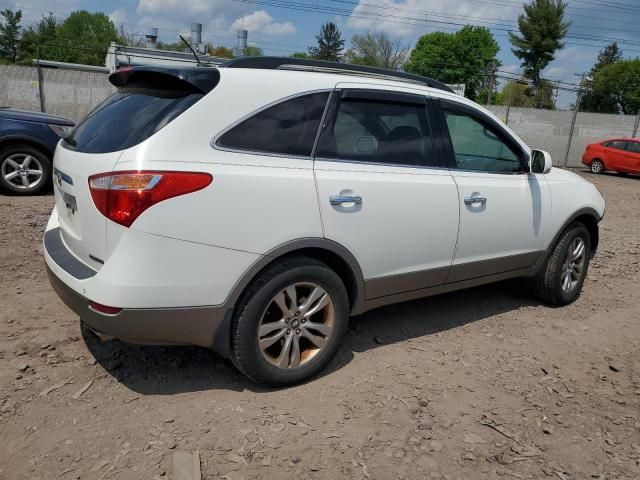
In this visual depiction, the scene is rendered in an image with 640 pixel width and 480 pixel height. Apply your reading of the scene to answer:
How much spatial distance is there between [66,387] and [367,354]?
1.90m

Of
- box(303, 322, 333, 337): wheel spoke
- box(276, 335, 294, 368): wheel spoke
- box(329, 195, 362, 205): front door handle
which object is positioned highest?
box(329, 195, 362, 205): front door handle

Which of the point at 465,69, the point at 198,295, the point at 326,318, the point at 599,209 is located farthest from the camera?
the point at 465,69

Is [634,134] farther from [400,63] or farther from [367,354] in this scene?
[400,63]

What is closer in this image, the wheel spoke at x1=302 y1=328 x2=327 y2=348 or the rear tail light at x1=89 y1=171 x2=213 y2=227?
the rear tail light at x1=89 y1=171 x2=213 y2=227

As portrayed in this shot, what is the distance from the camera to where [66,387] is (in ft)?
10.3

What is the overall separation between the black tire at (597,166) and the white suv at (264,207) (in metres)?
19.8

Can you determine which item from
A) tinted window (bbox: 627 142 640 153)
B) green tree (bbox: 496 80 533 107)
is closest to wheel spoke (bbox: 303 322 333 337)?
tinted window (bbox: 627 142 640 153)

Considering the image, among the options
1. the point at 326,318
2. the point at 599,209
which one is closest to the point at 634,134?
the point at 599,209

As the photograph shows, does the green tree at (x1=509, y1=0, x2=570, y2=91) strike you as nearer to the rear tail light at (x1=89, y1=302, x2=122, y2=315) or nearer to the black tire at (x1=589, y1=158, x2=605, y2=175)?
the black tire at (x1=589, y1=158, x2=605, y2=175)

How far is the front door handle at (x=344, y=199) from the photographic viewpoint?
315cm

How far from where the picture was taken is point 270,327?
307 centimetres

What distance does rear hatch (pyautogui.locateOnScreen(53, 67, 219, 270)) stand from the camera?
276cm

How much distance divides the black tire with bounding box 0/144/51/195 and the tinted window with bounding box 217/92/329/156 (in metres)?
5.86

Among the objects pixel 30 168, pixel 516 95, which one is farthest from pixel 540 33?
pixel 30 168
